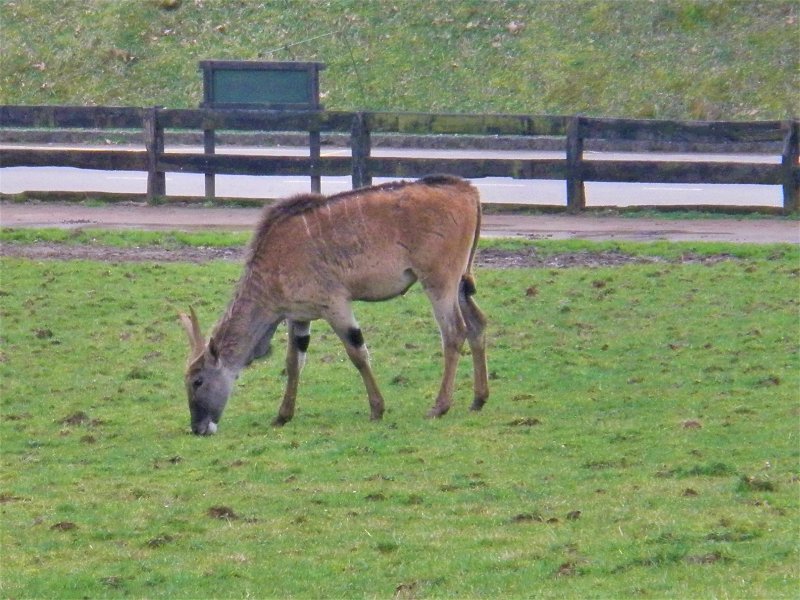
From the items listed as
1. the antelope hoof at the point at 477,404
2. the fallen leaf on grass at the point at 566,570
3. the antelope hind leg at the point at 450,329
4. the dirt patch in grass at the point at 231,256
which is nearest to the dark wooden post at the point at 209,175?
the dirt patch in grass at the point at 231,256

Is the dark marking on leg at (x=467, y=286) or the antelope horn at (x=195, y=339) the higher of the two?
the dark marking on leg at (x=467, y=286)

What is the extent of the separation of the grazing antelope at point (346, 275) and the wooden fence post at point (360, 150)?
29.0 feet

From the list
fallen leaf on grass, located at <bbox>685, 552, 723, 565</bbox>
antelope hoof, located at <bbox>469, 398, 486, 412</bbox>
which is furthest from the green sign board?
fallen leaf on grass, located at <bbox>685, 552, 723, 565</bbox>

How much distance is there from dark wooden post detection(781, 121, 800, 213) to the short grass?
13.4 ft

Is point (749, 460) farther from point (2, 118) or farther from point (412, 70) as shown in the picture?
point (412, 70)

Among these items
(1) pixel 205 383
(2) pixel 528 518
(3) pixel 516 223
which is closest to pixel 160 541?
(2) pixel 528 518

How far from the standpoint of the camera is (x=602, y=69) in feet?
102

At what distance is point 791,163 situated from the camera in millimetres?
17625

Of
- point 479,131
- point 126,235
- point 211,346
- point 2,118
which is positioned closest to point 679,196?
point 479,131

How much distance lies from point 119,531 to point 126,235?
1021 centimetres

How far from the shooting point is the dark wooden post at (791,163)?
690 inches

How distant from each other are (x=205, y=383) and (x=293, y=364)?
67 cm

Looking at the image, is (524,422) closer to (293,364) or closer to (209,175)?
(293,364)

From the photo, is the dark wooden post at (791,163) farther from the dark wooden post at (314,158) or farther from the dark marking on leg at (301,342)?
the dark marking on leg at (301,342)
